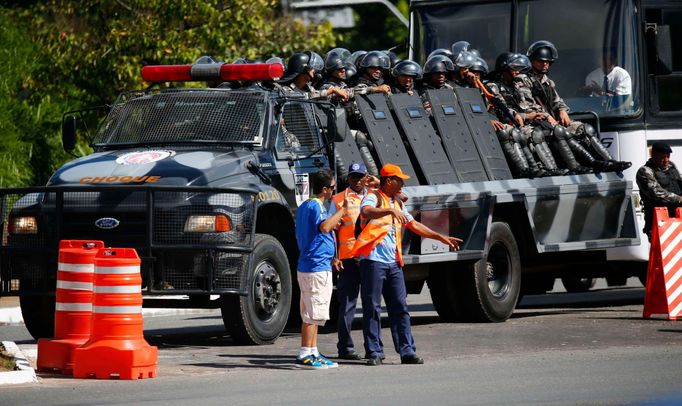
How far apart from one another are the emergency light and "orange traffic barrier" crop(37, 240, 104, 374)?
3401mm

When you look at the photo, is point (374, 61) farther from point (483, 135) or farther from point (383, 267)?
point (383, 267)

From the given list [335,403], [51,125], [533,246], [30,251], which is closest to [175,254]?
[30,251]

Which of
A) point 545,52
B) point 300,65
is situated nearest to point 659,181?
point 545,52

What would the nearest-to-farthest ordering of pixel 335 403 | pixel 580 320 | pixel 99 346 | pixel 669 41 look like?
pixel 335 403
pixel 99 346
pixel 580 320
pixel 669 41

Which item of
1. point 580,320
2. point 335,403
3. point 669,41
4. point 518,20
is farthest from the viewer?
point 518,20

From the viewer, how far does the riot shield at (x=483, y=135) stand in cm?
1700

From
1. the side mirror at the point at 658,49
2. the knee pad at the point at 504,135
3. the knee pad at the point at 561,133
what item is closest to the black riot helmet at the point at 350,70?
the knee pad at the point at 504,135

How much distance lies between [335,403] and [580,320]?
720 centimetres

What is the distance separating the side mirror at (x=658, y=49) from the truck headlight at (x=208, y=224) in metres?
6.81

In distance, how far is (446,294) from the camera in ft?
54.8

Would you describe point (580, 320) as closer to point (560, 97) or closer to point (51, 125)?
point (560, 97)

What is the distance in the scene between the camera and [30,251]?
1378 cm

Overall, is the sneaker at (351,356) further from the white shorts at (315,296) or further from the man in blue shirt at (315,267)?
the white shorts at (315,296)

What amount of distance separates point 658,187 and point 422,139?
9.37 ft
